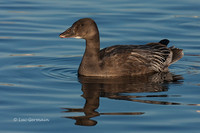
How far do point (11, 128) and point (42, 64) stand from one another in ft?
16.4

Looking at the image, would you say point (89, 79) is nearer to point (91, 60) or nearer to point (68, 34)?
point (91, 60)

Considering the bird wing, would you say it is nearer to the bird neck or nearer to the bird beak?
the bird neck

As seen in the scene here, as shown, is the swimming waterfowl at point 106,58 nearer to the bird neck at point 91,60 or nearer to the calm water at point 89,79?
the bird neck at point 91,60

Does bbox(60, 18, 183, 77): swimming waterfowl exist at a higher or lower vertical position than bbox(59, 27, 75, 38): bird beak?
lower

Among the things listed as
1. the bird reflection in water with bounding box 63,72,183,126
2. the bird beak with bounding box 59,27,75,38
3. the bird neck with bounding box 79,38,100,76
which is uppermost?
the bird beak with bounding box 59,27,75,38

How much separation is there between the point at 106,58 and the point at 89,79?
2.41 ft

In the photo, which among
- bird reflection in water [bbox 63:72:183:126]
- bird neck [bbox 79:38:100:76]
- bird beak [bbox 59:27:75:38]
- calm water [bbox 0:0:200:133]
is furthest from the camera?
bird beak [bbox 59:27:75:38]

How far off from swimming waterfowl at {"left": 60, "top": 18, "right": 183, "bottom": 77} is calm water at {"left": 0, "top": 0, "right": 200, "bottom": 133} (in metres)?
0.34

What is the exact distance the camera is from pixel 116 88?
1225cm

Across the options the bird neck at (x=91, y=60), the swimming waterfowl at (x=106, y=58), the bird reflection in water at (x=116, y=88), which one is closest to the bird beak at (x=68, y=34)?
the swimming waterfowl at (x=106, y=58)

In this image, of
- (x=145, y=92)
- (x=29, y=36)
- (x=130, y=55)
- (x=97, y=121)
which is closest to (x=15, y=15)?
(x=29, y=36)

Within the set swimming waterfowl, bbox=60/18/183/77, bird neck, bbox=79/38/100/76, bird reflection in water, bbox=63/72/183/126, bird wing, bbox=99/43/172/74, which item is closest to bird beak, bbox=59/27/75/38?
swimming waterfowl, bbox=60/18/183/77

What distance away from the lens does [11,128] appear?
952 centimetres

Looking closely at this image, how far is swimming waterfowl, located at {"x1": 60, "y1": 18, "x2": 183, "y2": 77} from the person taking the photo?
44.1ft
